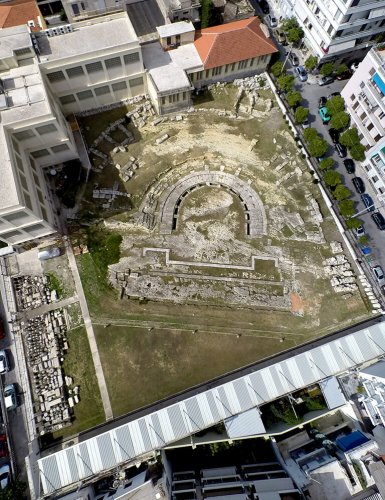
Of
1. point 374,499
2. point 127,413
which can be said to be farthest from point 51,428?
point 374,499

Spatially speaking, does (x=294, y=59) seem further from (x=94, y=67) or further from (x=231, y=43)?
(x=94, y=67)

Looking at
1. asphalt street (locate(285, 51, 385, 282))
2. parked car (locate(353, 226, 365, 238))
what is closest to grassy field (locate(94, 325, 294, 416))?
parked car (locate(353, 226, 365, 238))

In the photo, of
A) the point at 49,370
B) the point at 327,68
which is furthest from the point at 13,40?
the point at 327,68

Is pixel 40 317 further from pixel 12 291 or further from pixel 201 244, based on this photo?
pixel 201 244

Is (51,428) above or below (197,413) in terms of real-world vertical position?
above

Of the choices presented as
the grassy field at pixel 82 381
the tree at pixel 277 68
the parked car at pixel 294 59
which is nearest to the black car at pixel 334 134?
the tree at pixel 277 68

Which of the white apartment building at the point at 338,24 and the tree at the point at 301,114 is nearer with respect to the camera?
the white apartment building at the point at 338,24

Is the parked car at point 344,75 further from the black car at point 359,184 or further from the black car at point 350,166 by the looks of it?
the black car at point 359,184
